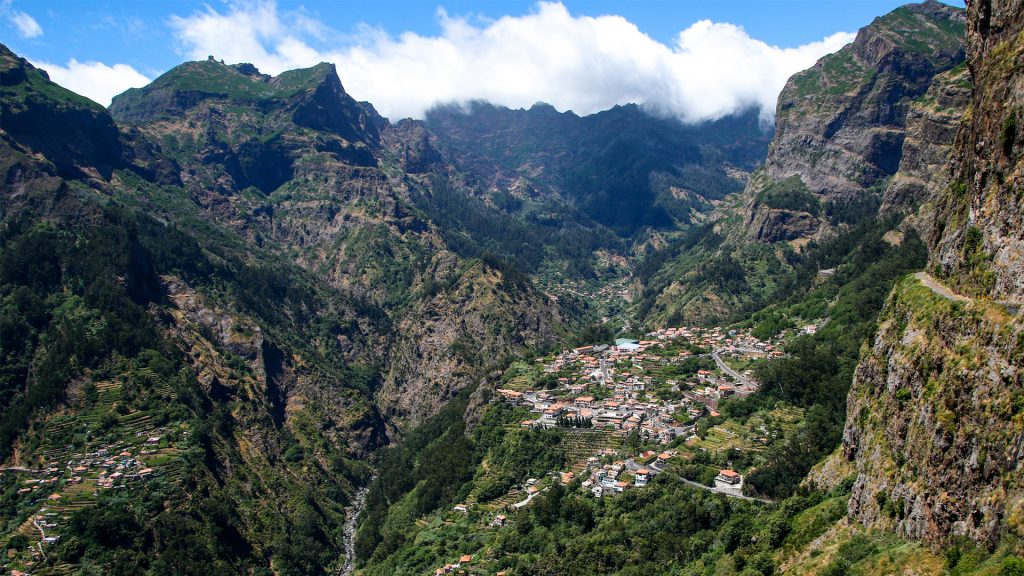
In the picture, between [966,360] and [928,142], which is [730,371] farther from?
[966,360]

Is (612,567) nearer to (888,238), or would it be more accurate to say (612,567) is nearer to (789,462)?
(789,462)

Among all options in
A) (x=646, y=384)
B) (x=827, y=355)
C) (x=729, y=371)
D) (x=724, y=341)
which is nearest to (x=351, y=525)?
(x=646, y=384)

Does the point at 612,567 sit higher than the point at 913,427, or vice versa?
the point at 913,427

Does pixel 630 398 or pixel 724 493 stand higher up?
pixel 630 398

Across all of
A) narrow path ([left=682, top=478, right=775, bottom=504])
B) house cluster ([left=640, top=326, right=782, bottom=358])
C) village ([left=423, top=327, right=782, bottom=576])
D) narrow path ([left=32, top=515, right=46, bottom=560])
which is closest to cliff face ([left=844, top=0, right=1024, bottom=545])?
narrow path ([left=682, top=478, right=775, bottom=504])

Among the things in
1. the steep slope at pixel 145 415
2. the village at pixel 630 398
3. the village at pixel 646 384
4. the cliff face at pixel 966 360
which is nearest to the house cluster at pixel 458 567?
the village at pixel 630 398

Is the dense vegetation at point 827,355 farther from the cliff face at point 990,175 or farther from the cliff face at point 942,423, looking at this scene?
the cliff face at point 990,175

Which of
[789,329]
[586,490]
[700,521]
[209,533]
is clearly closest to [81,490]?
[209,533]
